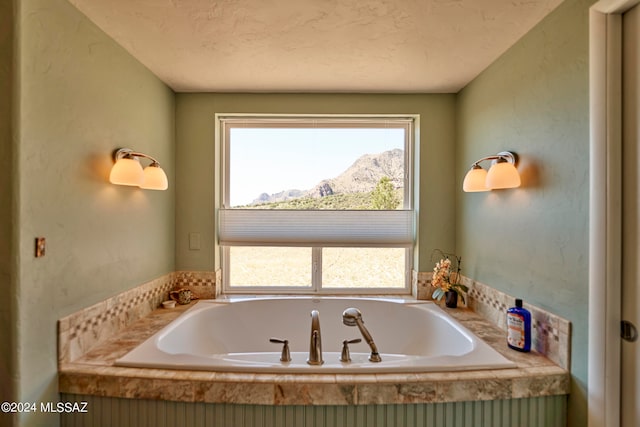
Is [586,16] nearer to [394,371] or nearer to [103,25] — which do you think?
[394,371]

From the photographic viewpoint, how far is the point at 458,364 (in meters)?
1.27

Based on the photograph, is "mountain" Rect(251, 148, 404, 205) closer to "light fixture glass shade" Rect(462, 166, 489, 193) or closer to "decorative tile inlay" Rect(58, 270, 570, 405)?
"light fixture glass shade" Rect(462, 166, 489, 193)

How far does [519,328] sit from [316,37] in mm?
1738

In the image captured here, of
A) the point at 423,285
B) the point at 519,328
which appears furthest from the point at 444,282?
the point at 519,328

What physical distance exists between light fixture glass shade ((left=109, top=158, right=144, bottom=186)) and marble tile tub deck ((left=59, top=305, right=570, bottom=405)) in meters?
0.83

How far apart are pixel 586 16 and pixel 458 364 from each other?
1.49m

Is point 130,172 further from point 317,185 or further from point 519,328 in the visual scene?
point 519,328

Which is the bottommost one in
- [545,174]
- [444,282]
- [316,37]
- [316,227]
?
[444,282]

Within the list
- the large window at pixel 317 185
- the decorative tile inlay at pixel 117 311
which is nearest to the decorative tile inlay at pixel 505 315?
the large window at pixel 317 185

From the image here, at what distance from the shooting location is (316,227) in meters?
2.31

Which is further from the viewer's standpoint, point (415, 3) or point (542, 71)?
point (542, 71)

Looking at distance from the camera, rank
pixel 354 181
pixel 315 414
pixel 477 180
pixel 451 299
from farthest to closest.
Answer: pixel 354 181, pixel 451 299, pixel 477 180, pixel 315 414

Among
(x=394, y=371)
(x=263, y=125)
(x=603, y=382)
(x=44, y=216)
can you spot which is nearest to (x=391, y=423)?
(x=394, y=371)

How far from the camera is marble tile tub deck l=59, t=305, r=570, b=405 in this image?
118 centimetres
